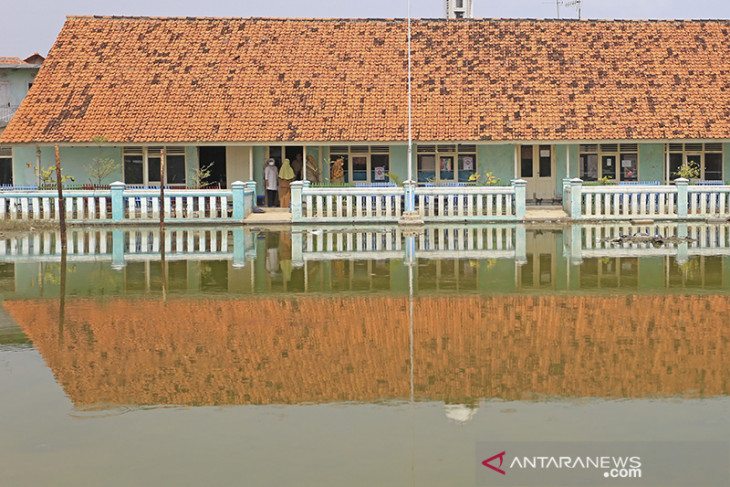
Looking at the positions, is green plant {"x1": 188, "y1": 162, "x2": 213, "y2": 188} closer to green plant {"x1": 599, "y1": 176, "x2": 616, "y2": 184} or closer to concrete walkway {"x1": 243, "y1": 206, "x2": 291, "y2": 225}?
concrete walkway {"x1": 243, "y1": 206, "x2": 291, "y2": 225}

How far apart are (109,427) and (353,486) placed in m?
2.15

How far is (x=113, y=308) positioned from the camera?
40.4 feet

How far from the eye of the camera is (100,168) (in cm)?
3155

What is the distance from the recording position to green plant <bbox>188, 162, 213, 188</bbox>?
3044 centimetres

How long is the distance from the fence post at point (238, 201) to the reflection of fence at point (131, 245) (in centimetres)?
129

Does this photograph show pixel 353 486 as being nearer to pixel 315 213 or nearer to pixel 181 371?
pixel 181 371

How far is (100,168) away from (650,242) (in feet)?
59.4

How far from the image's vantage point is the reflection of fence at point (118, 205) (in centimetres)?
2669

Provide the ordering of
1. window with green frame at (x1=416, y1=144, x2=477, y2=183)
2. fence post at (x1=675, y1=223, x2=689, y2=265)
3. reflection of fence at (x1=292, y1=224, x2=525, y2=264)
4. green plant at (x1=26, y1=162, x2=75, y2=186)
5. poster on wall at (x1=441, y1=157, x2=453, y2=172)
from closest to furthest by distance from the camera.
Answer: fence post at (x1=675, y1=223, x2=689, y2=265), reflection of fence at (x1=292, y1=224, x2=525, y2=264), green plant at (x1=26, y1=162, x2=75, y2=186), window with green frame at (x1=416, y1=144, x2=477, y2=183), poster on wall at (x1=441, y1=157, x2=453, y2=172)

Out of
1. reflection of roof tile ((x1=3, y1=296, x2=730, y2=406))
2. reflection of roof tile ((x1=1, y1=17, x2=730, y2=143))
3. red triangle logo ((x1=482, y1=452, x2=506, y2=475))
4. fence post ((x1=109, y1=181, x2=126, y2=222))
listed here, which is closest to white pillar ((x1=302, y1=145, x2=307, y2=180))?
reflection of roof tile ((x1=1, y1=17, x2=730, y2=143))

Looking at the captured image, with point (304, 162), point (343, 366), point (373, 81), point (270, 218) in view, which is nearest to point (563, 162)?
point (373, 81)

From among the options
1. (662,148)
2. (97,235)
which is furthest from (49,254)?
(662,148)

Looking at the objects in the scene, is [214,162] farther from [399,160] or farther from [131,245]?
[131,245]

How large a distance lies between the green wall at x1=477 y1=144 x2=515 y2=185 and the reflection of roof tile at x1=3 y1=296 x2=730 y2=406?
65.2 feet
